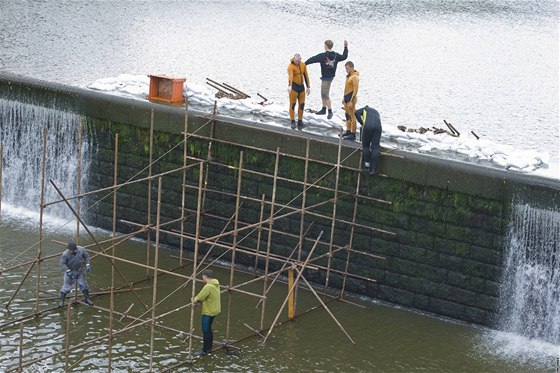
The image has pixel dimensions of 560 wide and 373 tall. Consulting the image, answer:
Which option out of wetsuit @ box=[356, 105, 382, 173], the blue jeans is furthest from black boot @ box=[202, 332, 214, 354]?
wetsuit @ box=[356, 105, 382, 173]

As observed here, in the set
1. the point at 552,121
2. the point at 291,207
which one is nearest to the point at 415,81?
the point at 552,121

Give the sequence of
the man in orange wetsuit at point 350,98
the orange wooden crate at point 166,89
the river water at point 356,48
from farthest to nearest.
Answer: the river water at point 356,48 → the orange wooden crate at point 166,89 → the man in orange wetsuit at point 350,98

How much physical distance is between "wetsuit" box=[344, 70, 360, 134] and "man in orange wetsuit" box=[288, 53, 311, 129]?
45.0 inches

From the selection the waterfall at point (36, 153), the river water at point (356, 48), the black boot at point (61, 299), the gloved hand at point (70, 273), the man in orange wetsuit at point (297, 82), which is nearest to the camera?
the gloved hand at point (70, 273)

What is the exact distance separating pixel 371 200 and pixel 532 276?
3.85 meters

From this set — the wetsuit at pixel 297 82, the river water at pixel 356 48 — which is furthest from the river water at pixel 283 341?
the river water at pixel 356 48

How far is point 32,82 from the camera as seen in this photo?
30.5 meters

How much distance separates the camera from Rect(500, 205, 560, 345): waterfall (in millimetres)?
24188

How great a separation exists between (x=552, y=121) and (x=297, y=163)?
510 inches

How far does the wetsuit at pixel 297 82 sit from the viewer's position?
1076 inches

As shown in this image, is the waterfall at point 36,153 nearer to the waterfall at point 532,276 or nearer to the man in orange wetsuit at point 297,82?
the man in orange wetsuit at point 297,82

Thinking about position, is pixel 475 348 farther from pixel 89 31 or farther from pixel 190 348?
pixel 89 31

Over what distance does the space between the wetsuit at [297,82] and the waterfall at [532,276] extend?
6.04m

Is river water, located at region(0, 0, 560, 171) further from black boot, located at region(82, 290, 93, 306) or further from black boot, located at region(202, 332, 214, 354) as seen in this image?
black boot, located at region(202, 332, 214, 354)
